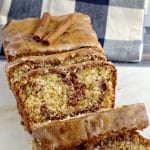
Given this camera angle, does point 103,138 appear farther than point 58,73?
No

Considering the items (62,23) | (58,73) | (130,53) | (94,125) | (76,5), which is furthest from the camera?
(76,5)

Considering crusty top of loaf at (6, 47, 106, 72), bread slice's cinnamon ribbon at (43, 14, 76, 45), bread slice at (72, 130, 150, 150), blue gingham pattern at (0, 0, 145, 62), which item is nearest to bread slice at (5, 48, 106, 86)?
crusty top of loaf at (6, 47, 106, 72)

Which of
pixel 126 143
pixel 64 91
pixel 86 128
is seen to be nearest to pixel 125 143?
pixel 126 143

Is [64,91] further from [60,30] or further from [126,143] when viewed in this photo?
[126,143]

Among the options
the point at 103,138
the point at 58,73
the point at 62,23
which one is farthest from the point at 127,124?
the point at 62,23

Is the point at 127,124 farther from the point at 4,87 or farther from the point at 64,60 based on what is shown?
the point at 4,87

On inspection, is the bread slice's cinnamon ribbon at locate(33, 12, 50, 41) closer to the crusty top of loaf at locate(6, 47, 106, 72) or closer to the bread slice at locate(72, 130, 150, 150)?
the crusty top of loaf at locate(6, 47, 106, 72)
